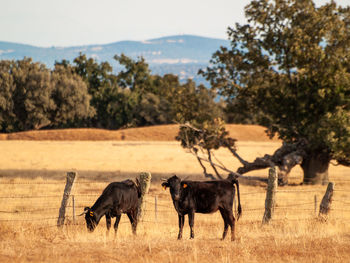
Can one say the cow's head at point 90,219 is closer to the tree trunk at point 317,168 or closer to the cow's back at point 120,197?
the cow's back at point 120,197

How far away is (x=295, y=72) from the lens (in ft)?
89.2

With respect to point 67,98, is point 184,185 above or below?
above

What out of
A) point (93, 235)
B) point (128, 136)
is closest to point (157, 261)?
point (93, 235)

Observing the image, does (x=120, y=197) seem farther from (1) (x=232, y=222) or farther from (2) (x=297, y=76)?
(2) (x=297, y=76)

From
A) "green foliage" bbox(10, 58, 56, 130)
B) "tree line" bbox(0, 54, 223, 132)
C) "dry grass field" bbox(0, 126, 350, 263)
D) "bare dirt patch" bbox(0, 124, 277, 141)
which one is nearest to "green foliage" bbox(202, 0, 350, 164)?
"dry grass field" bbox(0, 126, 350, 263)

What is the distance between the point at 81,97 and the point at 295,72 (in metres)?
49.3

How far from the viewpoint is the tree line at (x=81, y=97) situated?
68.6 meters

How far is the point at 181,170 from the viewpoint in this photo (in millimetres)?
36312

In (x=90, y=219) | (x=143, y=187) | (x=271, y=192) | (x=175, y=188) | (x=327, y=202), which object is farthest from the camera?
(x=327, y=202)

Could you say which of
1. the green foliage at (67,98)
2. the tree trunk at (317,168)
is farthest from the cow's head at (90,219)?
the green foliage at (67,98)

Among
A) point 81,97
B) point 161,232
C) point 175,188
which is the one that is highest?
point 175,188

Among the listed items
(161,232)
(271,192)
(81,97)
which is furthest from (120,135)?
(161,232)

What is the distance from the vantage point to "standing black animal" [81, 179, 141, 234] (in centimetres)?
1270

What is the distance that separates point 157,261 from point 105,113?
72.9 meters
